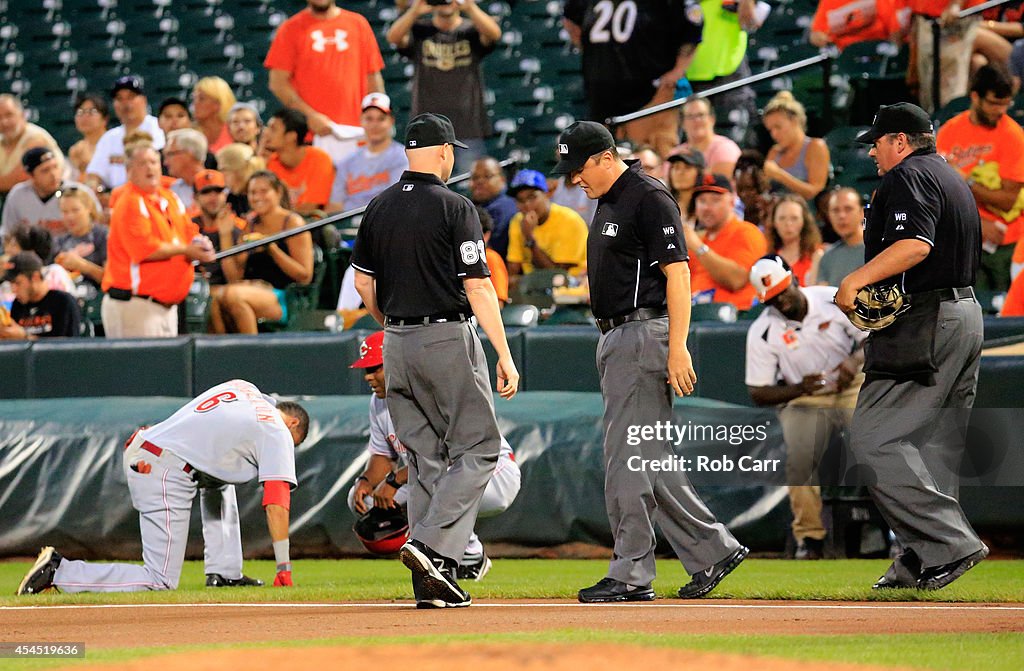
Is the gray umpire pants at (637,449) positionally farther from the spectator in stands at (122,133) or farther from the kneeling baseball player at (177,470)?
the spectator in stands at (122,133)

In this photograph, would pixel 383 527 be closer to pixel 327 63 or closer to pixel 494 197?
pixel 494 197

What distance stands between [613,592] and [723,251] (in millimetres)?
4531

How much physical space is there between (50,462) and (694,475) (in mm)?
4107

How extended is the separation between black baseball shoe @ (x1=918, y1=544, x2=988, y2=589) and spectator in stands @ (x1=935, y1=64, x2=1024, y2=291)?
4.53m

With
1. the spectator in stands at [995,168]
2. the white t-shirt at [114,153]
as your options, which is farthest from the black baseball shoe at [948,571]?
the white t-shirt at [114,153]

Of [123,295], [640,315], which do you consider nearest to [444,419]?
[640,315]

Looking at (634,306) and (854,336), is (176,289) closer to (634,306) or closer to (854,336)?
(854,336)

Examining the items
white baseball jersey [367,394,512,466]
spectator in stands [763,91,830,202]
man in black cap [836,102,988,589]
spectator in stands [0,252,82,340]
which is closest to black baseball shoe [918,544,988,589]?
man in black cap [836,102,988,589]

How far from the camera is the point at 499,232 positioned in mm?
12258

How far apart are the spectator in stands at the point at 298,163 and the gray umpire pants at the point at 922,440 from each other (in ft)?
25.0

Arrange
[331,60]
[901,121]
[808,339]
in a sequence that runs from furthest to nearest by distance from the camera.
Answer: [331,60] < [808,339] < [901,121]

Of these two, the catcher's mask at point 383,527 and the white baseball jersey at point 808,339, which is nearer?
the catcher's mask at point 383,527

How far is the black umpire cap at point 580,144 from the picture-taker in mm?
6695

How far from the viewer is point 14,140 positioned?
51.6ft
